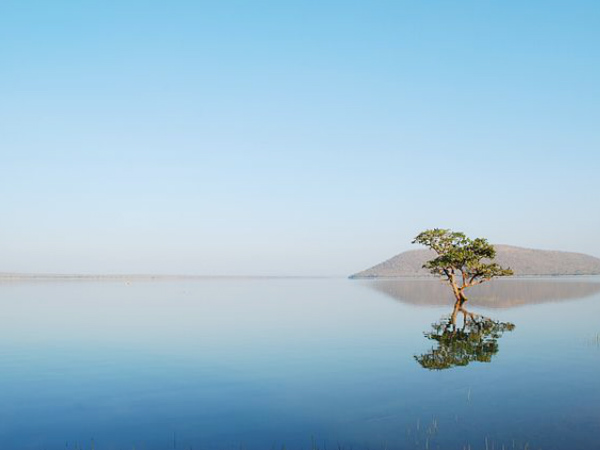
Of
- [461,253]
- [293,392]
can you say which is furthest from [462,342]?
[461,253]

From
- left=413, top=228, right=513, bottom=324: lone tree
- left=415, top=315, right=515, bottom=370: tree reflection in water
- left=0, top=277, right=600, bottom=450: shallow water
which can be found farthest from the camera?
left=413, top=228, right=513, bottom=324: lone tree

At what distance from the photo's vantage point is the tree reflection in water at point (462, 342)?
34.6m

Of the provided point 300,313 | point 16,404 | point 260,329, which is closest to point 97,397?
point 16,404

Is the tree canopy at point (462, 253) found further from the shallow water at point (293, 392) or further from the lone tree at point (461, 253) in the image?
the shallow water at point (293, 392)

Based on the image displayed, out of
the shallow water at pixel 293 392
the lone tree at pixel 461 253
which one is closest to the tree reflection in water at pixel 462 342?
the shallow water at pixel 293 392

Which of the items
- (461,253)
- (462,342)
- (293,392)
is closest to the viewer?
(293,392)

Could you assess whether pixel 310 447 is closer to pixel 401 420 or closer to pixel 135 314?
pixel 401 420

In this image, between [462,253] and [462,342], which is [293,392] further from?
[462,253]

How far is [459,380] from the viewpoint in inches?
1125

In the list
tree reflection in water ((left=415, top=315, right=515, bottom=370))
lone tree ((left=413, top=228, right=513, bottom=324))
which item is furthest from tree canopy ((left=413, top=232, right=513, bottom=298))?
tree reflection in water ((left=415, top=315, right=515, bottom=370))

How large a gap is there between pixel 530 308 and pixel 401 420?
66183 mm

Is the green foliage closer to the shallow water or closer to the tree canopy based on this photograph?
the tree canopy

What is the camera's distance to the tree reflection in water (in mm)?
34625

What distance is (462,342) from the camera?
139ft
